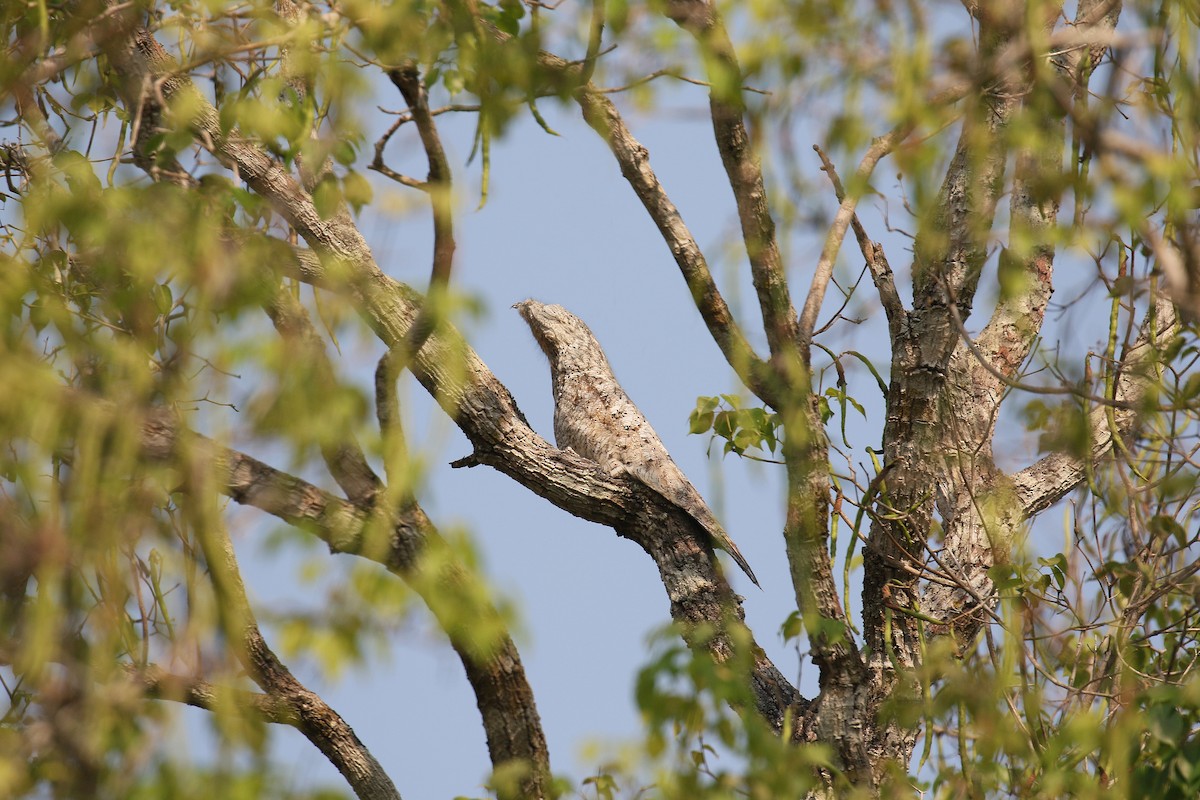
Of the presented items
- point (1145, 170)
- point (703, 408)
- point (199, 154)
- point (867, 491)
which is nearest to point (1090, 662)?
point (867, 491)

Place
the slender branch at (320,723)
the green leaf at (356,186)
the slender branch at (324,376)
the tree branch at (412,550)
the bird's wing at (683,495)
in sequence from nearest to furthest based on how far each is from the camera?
the slender branch at (324,376)
the tree branch at (412,550)
the green leaf at (356,186)
the slender branch at (320,723)
the bird's wing at (683,495)

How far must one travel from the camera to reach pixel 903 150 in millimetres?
1957

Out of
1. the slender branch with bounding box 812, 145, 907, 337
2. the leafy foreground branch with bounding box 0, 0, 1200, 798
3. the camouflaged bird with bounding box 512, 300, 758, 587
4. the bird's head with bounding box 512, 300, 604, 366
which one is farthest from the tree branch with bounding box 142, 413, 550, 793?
the bird's head with bounding box 512, 300, 604, 366

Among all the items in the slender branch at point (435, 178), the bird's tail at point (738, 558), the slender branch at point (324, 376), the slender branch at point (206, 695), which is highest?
the bird's tail at point (738, 558)

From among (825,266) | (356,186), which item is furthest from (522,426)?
(356,186)

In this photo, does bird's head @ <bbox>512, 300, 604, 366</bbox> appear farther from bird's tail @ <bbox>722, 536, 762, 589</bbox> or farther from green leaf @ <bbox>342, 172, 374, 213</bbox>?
green leaf @ <bbox>342, 172, 374, 213</bbox>

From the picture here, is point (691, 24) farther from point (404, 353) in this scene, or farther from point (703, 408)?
point (703, 408)

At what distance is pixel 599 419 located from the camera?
4684 millimetres

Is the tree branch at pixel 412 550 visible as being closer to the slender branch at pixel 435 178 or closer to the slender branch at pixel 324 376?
the slender branch at pixel 324 376

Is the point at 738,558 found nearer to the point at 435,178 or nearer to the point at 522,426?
the point at 522,426

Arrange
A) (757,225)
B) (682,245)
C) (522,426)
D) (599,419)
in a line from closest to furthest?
(757,225), (682,245), (522,426), (599,419)

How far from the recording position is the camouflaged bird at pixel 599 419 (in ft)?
12.8

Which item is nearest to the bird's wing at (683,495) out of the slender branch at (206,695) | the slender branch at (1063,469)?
the slender branch at (1063,469)

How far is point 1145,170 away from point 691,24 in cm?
101
